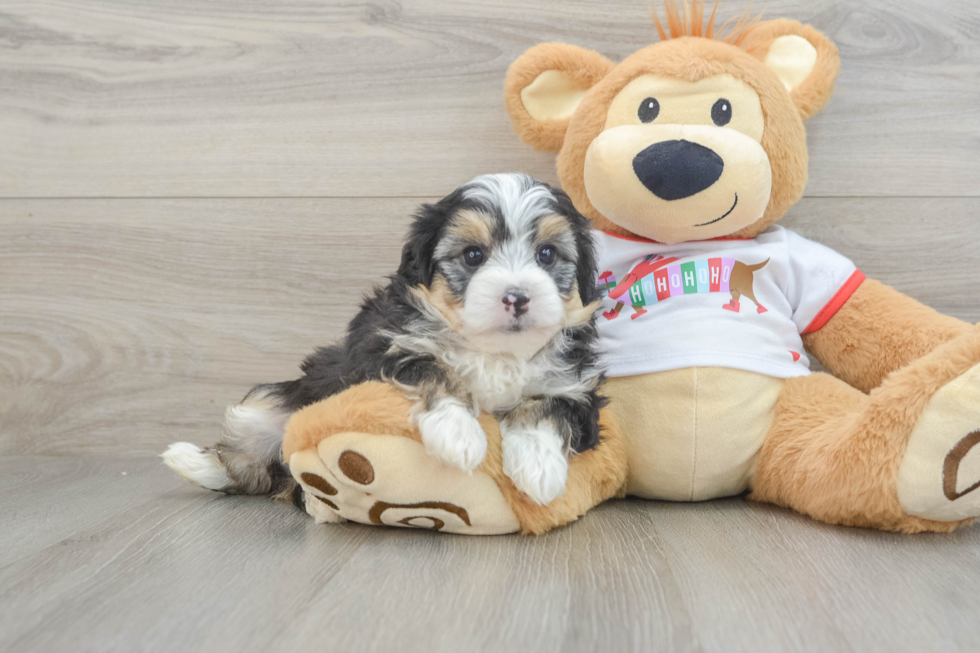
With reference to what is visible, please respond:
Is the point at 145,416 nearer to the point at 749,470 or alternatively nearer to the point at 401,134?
the point at 401,134

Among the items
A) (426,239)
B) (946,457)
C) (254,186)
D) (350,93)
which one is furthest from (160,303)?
(946,457)

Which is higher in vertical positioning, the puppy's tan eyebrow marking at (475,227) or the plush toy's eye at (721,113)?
the plush toy's eye at (721,113)

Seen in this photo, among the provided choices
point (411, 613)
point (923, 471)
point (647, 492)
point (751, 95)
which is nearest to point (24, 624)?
point (411, 613)

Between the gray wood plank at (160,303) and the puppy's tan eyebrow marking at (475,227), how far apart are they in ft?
2.49

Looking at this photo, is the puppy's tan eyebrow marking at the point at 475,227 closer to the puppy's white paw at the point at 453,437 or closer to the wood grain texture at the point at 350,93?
the puppy's white paw at the point at 453,437

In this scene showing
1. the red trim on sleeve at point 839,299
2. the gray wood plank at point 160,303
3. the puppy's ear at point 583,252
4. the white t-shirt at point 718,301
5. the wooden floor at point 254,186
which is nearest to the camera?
the puppy's ear at point 583,252

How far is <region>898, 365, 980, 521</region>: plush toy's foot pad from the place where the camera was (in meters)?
1.20

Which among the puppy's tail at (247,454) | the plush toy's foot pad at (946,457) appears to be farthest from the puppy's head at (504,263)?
the plush toy's foot pad at (946,457)

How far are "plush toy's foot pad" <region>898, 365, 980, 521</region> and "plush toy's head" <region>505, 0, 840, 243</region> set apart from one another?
0.56 metres

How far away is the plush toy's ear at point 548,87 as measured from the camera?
172 cm

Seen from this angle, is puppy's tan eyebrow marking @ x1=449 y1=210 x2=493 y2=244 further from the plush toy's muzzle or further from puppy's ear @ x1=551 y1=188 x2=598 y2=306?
the plush toy's muzzle

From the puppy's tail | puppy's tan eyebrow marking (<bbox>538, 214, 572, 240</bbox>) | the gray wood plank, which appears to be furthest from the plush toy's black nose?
the puppy's tail

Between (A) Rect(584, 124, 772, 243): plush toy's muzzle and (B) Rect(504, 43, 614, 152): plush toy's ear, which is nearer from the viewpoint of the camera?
(A) Rect(584, 124, 772, 243): plush toy's muzzle

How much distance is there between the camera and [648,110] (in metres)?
1.58
